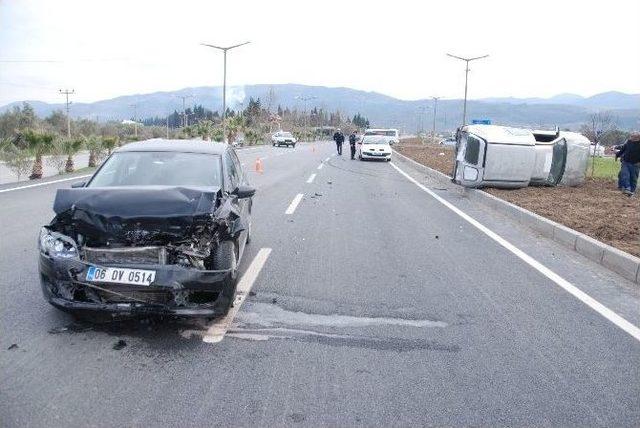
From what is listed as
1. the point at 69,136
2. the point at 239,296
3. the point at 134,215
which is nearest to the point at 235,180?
the point at 239,296

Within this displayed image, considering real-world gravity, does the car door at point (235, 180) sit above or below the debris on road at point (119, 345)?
above

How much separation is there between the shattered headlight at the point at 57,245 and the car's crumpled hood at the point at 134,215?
0.14 m

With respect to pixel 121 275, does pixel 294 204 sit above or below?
below

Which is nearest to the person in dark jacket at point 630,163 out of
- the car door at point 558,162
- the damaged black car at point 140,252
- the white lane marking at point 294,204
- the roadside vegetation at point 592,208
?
the roadside vegetation at point 592,208

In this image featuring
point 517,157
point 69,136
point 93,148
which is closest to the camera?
point 517,157

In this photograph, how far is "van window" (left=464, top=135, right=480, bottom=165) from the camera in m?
16.5

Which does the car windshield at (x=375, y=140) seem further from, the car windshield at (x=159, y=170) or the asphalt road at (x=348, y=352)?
the car windshield at (x=159, y=170)

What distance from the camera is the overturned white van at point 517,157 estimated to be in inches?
639

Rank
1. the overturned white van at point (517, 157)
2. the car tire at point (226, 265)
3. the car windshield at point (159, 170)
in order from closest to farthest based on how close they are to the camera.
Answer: the car tire at point (226, 265)
the car windshield at point (159, 170)
the overturned white van at point (517, 157)

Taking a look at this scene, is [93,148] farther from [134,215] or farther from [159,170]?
[134,215]

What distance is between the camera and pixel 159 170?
6355 mm

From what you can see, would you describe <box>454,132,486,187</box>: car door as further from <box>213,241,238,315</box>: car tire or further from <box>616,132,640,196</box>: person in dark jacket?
<box>213,241,238,315</box>: car tire

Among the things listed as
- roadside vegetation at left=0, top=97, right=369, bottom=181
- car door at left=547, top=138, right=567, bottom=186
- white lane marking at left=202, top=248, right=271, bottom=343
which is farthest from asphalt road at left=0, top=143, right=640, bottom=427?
roadside vegetation at left=0, top=97, right=369, bottom=181

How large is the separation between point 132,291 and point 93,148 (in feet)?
71.4
